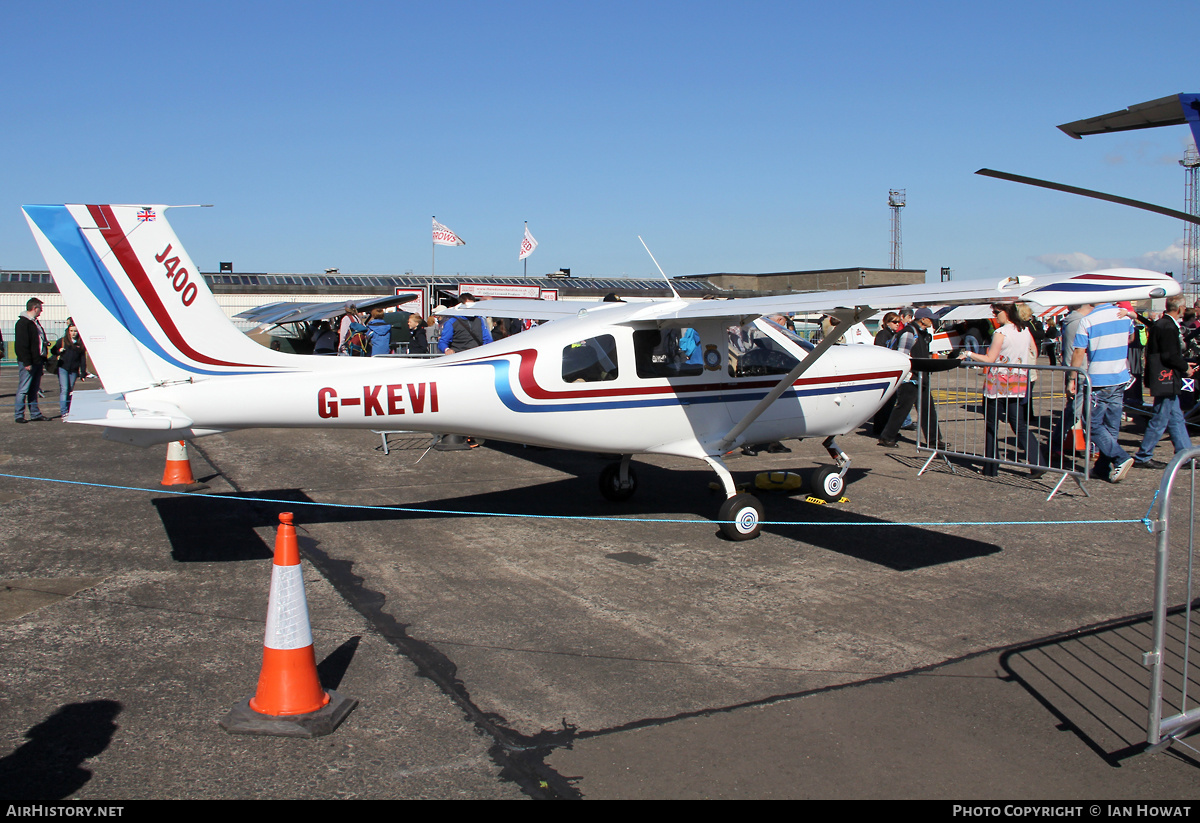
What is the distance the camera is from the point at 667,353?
759 cm

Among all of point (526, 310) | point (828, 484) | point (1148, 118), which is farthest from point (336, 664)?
point (526, 310)

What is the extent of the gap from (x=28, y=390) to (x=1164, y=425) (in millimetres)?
17561

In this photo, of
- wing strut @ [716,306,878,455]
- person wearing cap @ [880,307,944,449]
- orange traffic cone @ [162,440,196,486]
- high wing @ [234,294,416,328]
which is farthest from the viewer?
high wing @ [234,294,416,328]

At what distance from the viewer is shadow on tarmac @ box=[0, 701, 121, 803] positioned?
10.8 feet

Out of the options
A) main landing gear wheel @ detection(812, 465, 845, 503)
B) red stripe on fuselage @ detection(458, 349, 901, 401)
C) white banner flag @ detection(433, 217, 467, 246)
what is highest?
white banner flag @ detection(433, 217, 467, 246)

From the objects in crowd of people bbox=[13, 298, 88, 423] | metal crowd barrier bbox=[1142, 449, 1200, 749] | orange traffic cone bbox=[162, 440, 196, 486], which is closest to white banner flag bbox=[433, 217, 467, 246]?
crowd of people bbox=[13, 298, 88, 423]

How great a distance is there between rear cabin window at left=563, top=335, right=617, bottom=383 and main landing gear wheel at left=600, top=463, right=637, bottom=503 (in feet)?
4.97

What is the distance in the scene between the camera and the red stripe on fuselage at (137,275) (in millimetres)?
5941

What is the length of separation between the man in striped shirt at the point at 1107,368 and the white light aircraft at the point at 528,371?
93.2 inches

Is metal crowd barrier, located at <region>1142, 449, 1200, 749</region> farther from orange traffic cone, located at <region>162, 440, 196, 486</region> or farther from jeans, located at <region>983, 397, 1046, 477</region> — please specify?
orange traffic cone, located at <region>162, 440, 196, 486</region>

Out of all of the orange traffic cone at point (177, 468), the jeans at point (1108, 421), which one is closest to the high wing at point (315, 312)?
the orange traffic cone at point (177, 468)

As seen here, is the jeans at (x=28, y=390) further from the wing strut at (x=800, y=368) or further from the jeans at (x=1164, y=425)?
the jeans at (x=1164, y=425)
